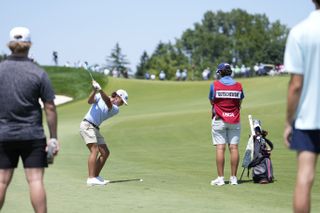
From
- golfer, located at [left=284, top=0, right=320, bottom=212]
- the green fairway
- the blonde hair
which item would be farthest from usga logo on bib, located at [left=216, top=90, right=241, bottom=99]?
golfer, located at [left=284, top=0, right=320, bottom=212]

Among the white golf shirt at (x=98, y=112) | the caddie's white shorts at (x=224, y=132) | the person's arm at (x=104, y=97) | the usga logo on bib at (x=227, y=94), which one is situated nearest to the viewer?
the person's arm at (x=104, y=97)

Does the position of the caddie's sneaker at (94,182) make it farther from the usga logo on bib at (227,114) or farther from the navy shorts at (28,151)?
the navy shorts at (28,151)

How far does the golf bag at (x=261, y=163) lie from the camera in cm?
1277

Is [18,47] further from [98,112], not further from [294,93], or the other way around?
[98,112]

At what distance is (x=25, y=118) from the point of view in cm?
755

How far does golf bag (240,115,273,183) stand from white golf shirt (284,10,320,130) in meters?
6.24

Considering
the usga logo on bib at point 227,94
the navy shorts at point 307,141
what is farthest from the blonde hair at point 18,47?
the usga logo on bib at point 227,94

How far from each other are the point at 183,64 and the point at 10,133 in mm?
145002

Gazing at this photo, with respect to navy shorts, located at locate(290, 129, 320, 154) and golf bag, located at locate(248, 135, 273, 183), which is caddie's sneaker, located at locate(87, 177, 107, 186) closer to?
golf bag, located at locate(248, 135, 273, 183)

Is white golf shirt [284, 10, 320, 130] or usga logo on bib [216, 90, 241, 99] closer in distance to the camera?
white golf shirt [284, 10, 320, 130]

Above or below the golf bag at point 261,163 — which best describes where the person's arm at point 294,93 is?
above

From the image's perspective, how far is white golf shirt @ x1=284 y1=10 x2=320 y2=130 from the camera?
6516 mm

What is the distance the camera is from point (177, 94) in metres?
55.8

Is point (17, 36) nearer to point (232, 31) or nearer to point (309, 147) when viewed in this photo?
point (309, 147)
